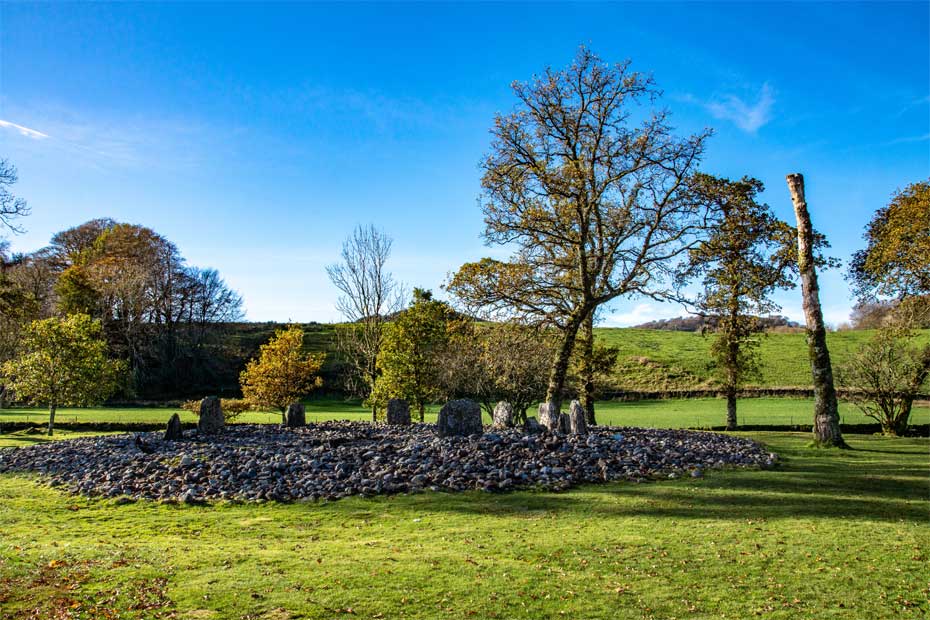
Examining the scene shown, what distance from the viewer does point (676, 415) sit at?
36.9 m

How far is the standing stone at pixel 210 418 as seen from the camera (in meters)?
22.0

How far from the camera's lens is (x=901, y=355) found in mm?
26969

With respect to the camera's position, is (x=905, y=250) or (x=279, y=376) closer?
(x=905, y=250)

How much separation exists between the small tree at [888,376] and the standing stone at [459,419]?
18.3m

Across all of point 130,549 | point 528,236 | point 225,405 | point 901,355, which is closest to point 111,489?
point 130,549

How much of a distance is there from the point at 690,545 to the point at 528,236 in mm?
14980

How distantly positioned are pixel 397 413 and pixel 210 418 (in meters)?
6.88

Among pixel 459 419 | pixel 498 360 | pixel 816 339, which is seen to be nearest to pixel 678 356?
pixel 498 360

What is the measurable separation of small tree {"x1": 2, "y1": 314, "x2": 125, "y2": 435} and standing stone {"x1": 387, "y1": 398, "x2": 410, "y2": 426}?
1507 centimetres

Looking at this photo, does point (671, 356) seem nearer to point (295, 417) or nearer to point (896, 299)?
point (896, 299)

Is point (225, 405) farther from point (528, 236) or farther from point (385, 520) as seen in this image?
point (385, 520)

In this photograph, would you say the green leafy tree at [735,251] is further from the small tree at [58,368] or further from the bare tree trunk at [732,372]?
the small tree at [58,368]

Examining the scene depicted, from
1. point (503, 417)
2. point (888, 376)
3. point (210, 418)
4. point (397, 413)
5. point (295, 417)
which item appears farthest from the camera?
point (888, 376)

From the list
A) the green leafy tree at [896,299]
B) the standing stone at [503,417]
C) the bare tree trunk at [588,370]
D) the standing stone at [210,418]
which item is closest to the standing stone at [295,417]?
the standing stone at [210,418]
